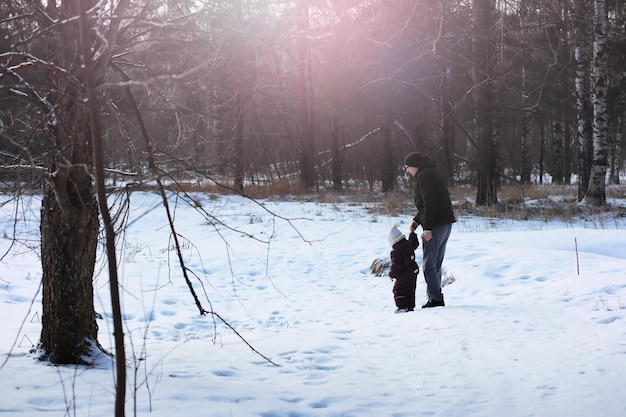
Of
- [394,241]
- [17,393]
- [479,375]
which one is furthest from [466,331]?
[17,393]

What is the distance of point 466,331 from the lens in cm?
514

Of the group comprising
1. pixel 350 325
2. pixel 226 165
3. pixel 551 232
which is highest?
pixel 226 165

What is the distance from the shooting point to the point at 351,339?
5.34m

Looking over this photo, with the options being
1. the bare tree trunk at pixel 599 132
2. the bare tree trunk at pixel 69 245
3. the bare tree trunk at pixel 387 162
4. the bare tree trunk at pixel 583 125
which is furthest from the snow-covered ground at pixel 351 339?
the bare tree trunk at pixel 387 162

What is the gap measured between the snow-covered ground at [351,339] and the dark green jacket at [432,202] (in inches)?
37.6

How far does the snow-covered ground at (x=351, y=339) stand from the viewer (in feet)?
11.4

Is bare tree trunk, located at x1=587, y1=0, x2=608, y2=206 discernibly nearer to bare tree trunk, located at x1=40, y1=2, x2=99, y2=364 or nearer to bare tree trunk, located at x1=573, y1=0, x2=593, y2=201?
bare tree trunk, located at x1=573, y1=0, x2=593, y2=201

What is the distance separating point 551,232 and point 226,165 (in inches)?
311

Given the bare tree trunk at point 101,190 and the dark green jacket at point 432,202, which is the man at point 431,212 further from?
the bare tree trunk at point 101,190

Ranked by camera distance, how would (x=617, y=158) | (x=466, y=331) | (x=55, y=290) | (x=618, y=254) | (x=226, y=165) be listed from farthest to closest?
(x=617, y=158) → (x=618, y=254) → (x=466, y=331) → (x=55, y=290) → (x=226, y=165)

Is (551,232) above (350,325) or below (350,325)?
above

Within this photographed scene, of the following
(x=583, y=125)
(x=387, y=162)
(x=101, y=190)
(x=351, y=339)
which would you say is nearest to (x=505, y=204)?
(x=583, y=125)

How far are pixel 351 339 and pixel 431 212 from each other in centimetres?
169

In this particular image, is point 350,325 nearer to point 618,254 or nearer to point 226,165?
point 226,165
